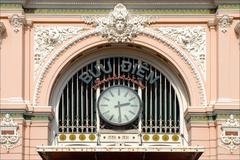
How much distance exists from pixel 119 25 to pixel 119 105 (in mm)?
2538

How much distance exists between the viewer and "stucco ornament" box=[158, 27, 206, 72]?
1312 inches

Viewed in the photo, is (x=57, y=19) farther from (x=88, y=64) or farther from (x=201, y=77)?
(x=201, y=77)

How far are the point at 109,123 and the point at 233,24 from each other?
5017 millimetres

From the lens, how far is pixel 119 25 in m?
33.2

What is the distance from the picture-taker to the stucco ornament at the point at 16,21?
1292 inches

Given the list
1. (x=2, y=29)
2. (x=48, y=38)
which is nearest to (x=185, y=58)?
(x=48, y=38)

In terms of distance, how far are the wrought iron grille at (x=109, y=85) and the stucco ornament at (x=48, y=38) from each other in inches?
48.1

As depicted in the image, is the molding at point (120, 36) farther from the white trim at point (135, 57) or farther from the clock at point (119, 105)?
the clock at point (119, 105)

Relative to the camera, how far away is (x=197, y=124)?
1298 inches

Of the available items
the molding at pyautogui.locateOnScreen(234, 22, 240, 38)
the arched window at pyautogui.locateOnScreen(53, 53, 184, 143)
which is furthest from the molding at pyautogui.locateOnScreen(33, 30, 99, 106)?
the molding at pyautogui.locateOnScreen(234, 22, 240, 38)

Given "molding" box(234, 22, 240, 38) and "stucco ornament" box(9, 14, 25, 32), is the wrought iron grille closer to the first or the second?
"stucco ornament" box(9, 14, 25, 32)

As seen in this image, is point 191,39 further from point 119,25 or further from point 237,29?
point 119,25

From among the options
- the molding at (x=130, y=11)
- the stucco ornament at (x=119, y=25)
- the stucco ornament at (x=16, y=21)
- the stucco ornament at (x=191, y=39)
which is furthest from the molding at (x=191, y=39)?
the stucco ornament at (x=16, y=21)

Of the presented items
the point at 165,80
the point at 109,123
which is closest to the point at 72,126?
the point at 109,123
